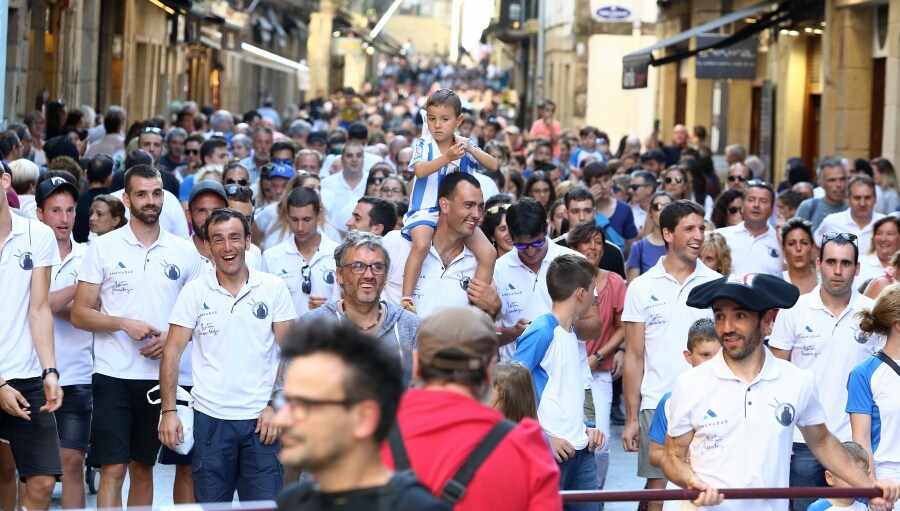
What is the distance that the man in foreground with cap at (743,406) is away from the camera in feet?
19.3

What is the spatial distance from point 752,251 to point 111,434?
5.10 m

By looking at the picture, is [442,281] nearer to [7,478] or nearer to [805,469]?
[805,469]

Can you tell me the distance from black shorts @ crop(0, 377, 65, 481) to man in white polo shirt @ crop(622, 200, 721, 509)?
289 cm

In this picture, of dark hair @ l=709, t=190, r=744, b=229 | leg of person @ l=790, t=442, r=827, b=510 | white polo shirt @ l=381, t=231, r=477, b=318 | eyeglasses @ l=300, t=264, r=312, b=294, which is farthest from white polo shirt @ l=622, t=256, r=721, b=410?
dark hair @ l=709, t=190, r=744, b=229

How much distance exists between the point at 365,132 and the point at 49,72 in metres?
6.22

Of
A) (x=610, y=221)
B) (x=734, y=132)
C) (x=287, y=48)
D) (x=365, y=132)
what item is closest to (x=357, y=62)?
(x=287, y=48)

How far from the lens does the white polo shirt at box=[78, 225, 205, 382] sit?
8219 mm

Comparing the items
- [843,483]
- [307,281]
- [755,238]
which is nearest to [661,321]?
[843,483]

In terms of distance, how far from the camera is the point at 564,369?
7.28 meters

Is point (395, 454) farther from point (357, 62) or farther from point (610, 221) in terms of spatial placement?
point (357, 62)

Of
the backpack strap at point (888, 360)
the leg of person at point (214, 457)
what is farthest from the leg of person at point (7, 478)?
the backpack strap at point (888, 360)

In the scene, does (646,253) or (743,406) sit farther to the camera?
(646,253)

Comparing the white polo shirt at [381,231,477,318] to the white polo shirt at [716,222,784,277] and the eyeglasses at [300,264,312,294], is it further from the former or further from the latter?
the white polo shirt at [716,222,784,277]

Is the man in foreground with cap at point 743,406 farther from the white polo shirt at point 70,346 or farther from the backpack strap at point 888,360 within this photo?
the white polo shirt at point 70,346
